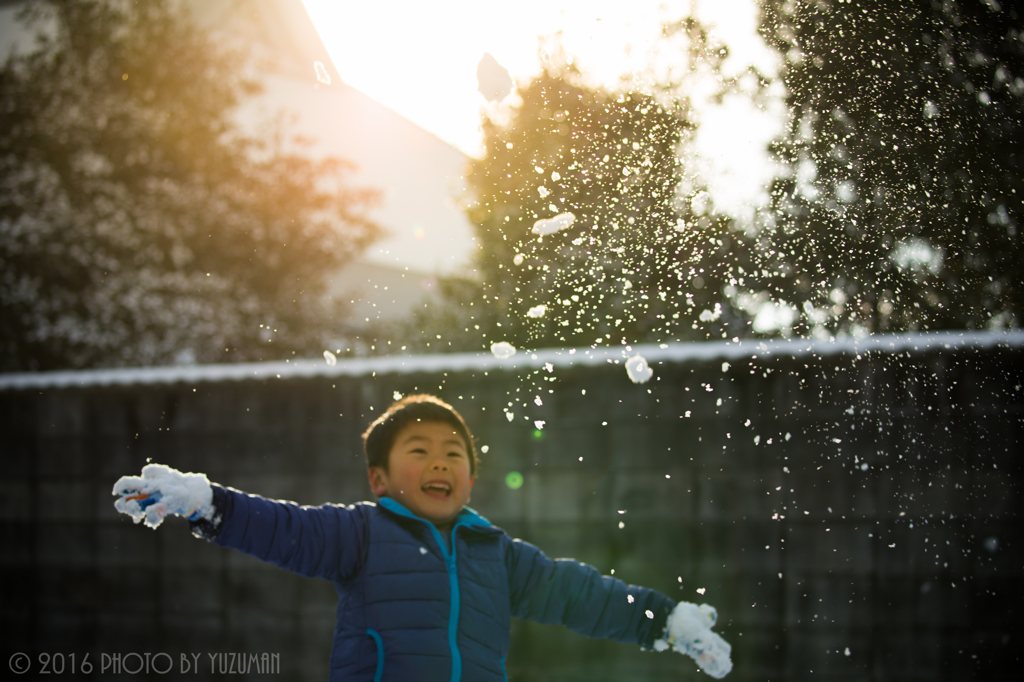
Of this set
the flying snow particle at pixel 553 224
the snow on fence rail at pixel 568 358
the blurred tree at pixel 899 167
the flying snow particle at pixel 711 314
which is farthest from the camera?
the flying snow particle at pixel 711 314

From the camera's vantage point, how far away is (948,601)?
2734 millimetres

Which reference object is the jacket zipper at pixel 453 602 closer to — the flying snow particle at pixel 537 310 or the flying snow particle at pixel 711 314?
the flying snow particle at pixel 537 310

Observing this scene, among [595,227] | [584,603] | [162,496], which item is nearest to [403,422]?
[162,496]

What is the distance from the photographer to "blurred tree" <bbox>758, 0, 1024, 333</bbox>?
9.82ft

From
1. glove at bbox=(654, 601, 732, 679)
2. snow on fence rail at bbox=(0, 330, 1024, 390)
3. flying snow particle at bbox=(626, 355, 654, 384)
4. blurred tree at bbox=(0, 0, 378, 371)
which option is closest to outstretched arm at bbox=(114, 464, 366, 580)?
glove at bbox=(654, 601, 732, 679)

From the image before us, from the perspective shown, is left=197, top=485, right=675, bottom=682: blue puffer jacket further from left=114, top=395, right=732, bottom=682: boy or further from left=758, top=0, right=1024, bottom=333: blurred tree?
left=758, top=0, right=1024, bottom=333: blurred tree

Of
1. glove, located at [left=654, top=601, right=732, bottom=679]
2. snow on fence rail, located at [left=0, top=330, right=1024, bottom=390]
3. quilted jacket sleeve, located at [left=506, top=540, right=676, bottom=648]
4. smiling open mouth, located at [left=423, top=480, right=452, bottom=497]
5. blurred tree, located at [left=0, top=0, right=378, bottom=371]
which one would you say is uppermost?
blurred tree, located at [left=0, top=0, right=378, bottom=371]

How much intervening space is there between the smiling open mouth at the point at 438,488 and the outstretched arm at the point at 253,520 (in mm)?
208

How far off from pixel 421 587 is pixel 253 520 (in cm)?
47

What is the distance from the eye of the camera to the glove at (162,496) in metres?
1.62

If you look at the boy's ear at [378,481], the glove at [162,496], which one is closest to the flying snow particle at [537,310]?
the boy's ear at [378,481]

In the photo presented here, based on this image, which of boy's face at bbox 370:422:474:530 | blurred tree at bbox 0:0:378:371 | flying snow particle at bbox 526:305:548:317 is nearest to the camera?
boy's face at bbox 370:422:474:530

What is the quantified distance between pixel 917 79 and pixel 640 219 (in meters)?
1.43

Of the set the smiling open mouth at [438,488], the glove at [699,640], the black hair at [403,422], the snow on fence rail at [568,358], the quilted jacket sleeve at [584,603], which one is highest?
the snow on fence rail at [568,358]
